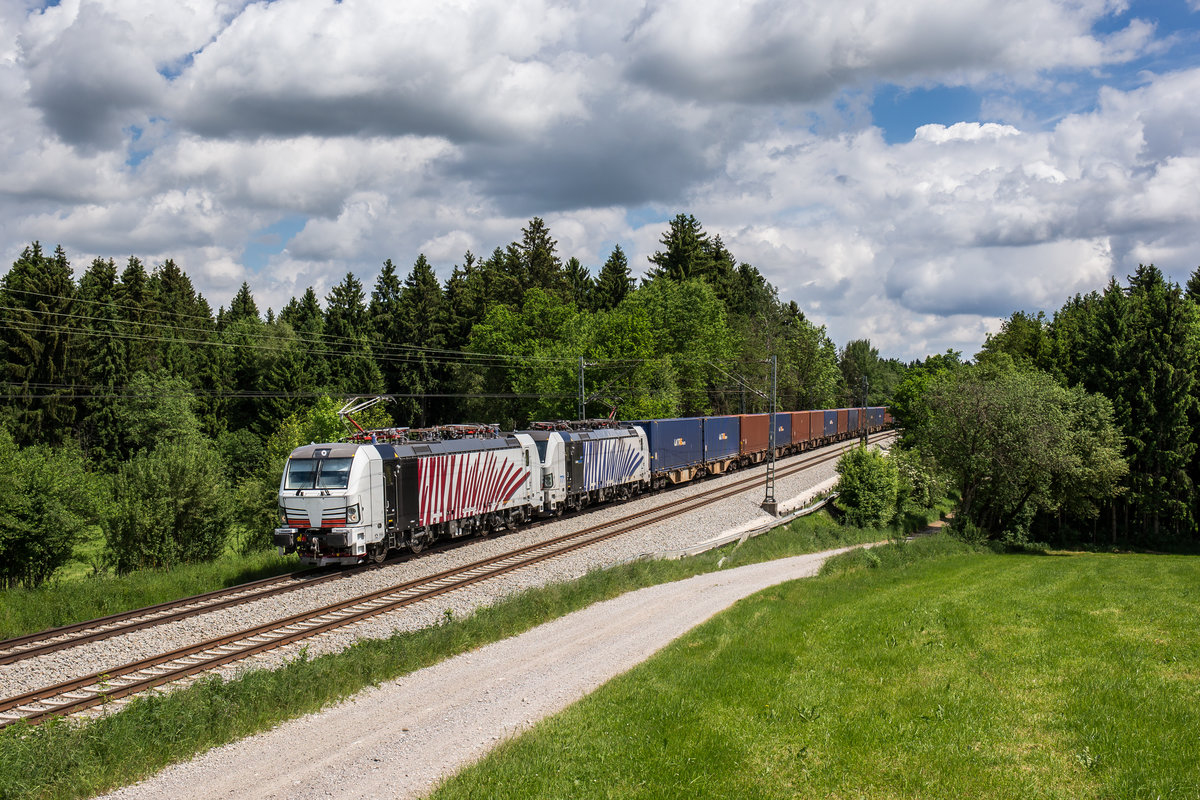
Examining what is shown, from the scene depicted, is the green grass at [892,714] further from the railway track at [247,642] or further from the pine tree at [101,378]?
the pine tree at [101,378]

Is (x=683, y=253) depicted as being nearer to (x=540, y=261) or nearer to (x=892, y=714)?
(x=540, y=261)

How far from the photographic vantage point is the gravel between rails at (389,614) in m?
16.3

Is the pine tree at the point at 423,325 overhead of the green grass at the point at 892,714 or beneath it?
overhead

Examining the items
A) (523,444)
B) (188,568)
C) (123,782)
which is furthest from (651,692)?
(523,444)

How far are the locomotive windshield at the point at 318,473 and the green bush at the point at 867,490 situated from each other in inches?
1017

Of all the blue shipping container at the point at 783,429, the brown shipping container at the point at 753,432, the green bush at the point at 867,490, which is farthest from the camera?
the blue shipping container at the point at 783,429

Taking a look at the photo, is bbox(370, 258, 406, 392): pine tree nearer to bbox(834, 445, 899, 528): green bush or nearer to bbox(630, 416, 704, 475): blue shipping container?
bbox(630, 416, 704, 475): blue shipping container

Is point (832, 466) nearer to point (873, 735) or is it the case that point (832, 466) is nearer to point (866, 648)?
point (866, 648)

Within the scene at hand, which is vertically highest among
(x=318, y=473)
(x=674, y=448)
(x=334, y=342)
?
(x=334, y=342)

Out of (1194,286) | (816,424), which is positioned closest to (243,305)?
(816,424)

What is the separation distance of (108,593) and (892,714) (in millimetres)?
19872

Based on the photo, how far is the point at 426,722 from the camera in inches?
484

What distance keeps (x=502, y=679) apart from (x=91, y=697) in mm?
6917

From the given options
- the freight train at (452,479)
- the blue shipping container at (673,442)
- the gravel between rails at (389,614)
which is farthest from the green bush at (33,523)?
the blue shipping container at (673,442)
